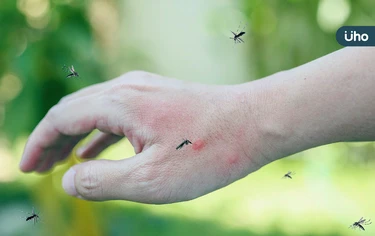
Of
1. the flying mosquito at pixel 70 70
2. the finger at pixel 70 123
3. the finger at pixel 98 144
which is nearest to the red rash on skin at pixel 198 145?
the finger at pixel 70 123

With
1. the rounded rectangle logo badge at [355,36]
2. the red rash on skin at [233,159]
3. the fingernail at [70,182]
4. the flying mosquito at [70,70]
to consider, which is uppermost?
the flying mosquito at [70,70]

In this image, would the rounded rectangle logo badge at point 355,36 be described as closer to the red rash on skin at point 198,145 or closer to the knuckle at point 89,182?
the red rash on skin at point 198,145

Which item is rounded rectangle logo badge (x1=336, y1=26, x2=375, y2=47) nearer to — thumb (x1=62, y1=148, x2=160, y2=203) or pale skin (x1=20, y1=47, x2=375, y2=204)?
pale skin (x1=20, y1=47, x2=375, y2=204)

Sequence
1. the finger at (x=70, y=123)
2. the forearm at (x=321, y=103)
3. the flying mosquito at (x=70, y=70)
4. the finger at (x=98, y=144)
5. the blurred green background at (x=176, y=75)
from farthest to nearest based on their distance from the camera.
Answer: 1. the blurred green background at (x=176, y=75)
2. the flying mosquito at (x=70, y=70)
3. the finger at (x=98, y=144)
4. the finger at (x=70, y=123)
5. the forearm at (x=321, y=103)

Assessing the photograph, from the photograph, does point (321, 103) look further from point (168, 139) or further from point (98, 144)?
point (98, 144)

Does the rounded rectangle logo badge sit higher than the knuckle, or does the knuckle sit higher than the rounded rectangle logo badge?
the rounded rectangle logo badge

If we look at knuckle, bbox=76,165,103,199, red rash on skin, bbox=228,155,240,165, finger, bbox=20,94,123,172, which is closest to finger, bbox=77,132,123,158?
finger, bbox=20,94,123,172

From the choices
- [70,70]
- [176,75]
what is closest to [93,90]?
[70,70]
